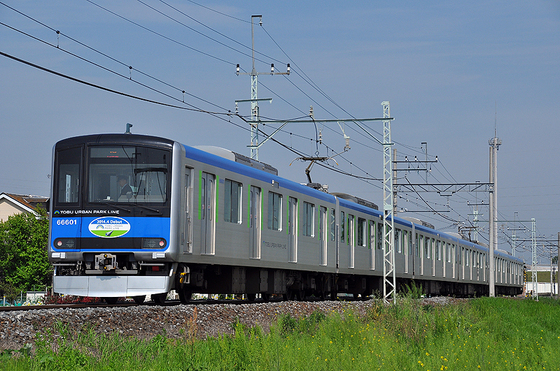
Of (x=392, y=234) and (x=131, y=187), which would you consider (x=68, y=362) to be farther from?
(x=392, y=234)

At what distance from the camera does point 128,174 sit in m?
12.8

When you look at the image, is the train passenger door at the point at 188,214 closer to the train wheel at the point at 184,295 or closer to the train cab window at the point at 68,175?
the train wheel at the point at 184,295

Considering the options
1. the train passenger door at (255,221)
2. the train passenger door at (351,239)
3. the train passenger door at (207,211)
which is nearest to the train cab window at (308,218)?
the train passenger door at (255,221)

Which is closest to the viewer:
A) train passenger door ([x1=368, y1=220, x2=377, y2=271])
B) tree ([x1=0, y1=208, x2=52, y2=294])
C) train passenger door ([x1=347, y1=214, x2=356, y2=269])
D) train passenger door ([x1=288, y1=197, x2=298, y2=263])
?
train passenger door ([x1=288, y1=197, x2=298, y2=263])

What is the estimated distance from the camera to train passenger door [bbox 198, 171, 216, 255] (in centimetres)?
1369

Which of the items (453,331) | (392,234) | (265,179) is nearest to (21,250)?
(392,234)

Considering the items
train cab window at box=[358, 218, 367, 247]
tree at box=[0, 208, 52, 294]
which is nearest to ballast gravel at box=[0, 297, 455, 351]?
train cab window at box=[358, 218, 367, 247]

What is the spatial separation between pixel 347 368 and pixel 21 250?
1830 inches

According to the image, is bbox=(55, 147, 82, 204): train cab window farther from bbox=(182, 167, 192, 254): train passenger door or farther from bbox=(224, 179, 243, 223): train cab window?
bbox=(224, 179, 243, 223): train cab window

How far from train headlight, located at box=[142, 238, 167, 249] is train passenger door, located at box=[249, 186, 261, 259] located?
353 centimetres

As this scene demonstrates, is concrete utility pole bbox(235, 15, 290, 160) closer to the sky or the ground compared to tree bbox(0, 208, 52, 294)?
closer to the sky

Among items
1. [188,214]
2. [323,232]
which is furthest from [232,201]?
[323,232]

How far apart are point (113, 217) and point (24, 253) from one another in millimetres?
39574

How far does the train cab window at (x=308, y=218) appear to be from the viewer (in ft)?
62.6
